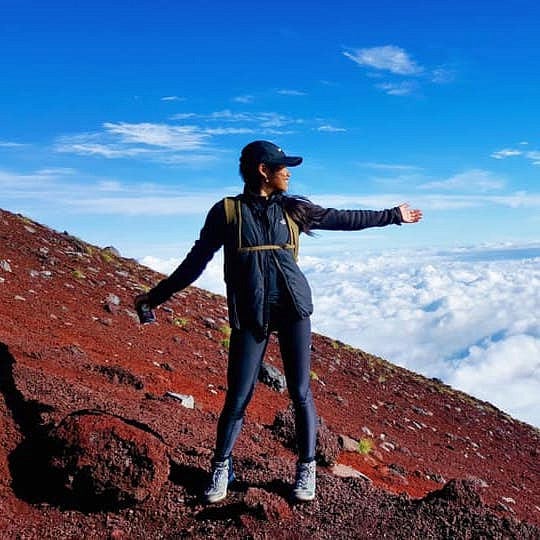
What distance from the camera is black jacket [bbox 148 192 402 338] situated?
12.9 feet

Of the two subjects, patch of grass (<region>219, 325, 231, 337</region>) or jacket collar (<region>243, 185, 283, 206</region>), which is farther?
patch of grass (<region>219, 325, 231, 337</region>)

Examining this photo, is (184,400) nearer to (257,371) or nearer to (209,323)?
(257,371)

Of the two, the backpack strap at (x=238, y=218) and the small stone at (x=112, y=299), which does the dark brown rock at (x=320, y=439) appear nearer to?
the backpack strap at (x=238, y=218)

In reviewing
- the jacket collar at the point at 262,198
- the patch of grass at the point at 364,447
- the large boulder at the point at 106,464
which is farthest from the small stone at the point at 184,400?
the jacket collar at the point at 262,198

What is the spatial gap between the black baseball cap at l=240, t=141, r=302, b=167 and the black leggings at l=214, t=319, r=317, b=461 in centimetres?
115

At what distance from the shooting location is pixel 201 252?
4.11 m

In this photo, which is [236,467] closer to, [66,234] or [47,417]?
[47,417]

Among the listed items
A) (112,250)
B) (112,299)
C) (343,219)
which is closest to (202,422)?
(343,219)

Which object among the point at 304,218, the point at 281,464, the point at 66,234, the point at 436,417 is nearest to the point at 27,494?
Result: the point at 281,464

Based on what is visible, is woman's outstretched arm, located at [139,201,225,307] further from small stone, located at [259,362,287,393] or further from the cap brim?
small stone, located at [259,362,287,393]

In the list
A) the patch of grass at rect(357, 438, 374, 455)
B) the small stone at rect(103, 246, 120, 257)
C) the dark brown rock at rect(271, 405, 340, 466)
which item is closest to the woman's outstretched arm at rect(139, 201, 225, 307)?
the dark brown rock at rect(271, 405, 340, 466)

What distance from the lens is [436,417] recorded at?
1402 cm

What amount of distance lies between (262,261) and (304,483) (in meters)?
1.82

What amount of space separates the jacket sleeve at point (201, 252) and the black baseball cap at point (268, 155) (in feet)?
1.32
